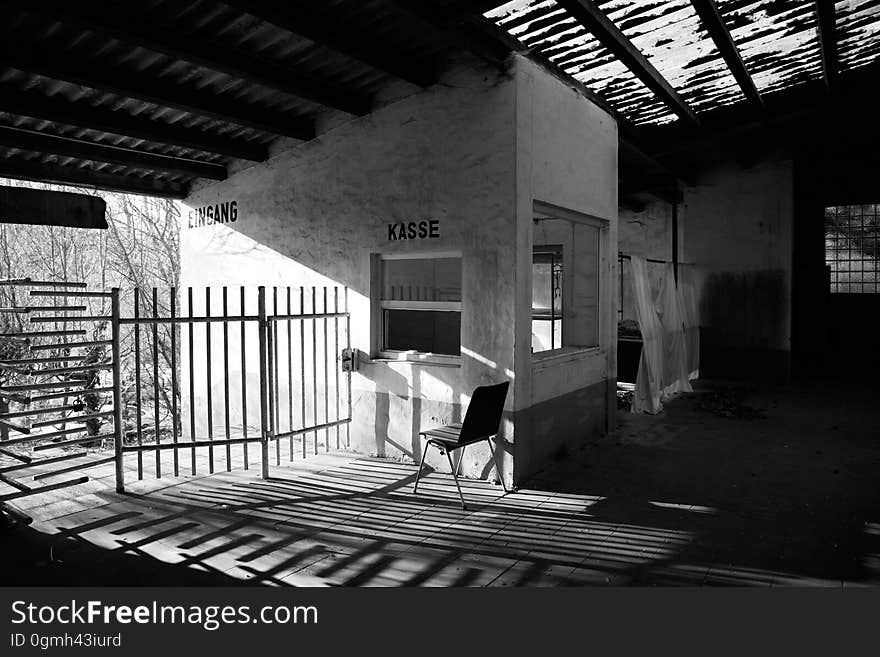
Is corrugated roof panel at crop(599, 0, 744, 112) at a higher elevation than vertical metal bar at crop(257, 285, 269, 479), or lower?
higher

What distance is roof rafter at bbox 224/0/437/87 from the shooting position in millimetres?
4613

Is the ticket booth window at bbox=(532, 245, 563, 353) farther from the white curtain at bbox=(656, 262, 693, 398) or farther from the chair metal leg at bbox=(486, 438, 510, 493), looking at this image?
the chair metal leg at bbox=(486, 438, 510, 493)

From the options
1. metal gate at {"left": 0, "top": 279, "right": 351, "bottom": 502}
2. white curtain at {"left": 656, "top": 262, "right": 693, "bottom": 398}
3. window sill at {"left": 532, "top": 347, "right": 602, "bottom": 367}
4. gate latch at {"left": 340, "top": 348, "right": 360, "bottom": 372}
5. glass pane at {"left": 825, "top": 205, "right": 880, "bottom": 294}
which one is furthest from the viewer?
glass pane at {"left": 825, "top": 205, "right": 880, "bottom": 294}

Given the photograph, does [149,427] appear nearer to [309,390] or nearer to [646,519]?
[309,390]

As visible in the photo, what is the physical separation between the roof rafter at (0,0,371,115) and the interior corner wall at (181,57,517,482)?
686 millimetres

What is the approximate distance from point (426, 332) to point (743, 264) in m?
→ 6.37

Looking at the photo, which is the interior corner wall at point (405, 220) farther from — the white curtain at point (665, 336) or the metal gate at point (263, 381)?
the white curtain at point (665, 336)

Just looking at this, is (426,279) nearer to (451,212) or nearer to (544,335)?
(544,335)

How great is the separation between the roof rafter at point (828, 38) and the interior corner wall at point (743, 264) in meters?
4.12

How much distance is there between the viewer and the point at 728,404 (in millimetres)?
10062

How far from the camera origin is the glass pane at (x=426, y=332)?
442 inches

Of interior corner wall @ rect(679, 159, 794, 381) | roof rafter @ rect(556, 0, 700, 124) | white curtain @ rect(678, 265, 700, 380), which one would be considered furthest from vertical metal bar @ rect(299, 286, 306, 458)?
interior corner wall @ rect(679, 159, 794, 381)

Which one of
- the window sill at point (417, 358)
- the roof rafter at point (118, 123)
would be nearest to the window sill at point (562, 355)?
the window sill at point (417, 358)

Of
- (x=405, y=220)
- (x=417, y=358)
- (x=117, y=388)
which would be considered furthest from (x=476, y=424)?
(x=117, y=388)
